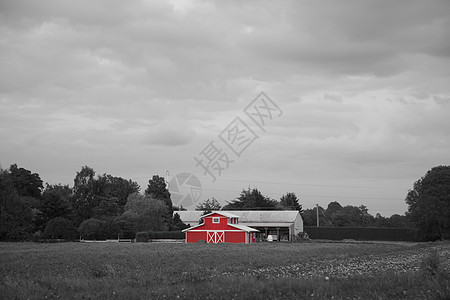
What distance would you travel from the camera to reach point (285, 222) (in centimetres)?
9550

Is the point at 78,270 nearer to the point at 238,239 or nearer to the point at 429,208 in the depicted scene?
the point at 238,239

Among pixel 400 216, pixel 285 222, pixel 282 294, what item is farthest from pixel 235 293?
pixel 400 216

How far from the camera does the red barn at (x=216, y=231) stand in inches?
3177

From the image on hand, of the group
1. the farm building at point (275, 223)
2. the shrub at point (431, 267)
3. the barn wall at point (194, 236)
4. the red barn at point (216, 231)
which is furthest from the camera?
the farm building at point (275, 223)

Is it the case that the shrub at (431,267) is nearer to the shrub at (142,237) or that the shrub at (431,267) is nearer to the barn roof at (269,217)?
the shrub at (142,237)

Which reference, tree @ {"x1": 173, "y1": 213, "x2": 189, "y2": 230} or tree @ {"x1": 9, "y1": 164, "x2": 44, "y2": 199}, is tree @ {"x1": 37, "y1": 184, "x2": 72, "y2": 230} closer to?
tree @ {"x1": 9, "y1": 164, "x2": 44, "y2": 199}

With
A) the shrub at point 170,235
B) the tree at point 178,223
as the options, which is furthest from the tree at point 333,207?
the shrub at point 170,235

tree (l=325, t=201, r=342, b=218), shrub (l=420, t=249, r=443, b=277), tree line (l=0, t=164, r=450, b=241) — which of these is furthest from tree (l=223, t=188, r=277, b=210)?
shrub (l=420, t=249, r=443, b=277)

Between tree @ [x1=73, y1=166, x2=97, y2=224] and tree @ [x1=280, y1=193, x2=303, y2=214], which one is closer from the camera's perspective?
tree @ [x1=73, y1=166, x2=97, y2=224]

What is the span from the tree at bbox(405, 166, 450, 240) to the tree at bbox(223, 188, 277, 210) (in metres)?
40.9

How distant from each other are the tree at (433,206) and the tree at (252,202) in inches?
1611

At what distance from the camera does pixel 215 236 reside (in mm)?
81688

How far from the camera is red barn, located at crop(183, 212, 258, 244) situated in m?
80.7

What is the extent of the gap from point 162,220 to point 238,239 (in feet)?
79.6
